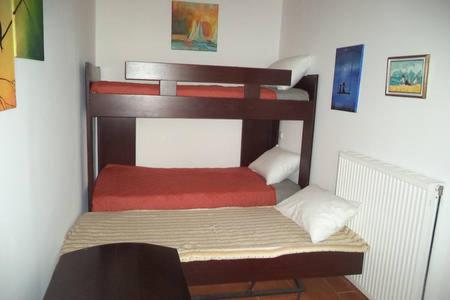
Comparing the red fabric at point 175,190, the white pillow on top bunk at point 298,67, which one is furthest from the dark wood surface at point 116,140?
the white pillow on top bunk at point 298,67

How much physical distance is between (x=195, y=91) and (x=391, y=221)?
5.06 ft

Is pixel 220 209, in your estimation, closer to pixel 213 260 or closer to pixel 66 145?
pixel 213 260

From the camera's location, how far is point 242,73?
2.60 m

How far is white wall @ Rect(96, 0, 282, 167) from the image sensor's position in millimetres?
3381

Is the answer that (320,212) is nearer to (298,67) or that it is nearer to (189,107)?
(189,107)

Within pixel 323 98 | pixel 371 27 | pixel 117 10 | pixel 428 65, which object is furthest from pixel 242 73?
pixel 117 10

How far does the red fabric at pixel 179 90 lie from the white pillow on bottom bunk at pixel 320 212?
0.86 m

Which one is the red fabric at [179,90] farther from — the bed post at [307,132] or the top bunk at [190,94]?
the bed post at [307,132]

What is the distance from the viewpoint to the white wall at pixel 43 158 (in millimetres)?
1267

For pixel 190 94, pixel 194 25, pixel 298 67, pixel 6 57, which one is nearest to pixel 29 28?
pixel 6 57

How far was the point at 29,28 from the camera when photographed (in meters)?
1.39

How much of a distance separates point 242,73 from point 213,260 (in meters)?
1.35

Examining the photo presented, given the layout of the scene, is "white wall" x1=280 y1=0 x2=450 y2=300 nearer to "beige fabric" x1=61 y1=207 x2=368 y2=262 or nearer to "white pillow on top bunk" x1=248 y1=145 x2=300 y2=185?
"white pillow on top bunk" x1=248 y1=145 x2=300 y2=185

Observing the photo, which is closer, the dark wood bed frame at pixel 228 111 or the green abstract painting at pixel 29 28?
the green abstract painting at pixel 29 28
